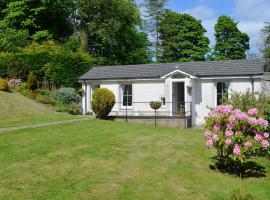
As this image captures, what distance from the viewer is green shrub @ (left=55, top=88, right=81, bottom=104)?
32.1 metres

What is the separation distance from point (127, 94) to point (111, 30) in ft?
65.0

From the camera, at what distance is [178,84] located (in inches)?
1115

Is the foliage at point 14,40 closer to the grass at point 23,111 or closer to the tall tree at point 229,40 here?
the grass at point 23,111

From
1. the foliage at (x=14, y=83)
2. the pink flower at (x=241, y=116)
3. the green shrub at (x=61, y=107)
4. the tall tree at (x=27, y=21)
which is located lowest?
the pink flower at (x=241, y=116)

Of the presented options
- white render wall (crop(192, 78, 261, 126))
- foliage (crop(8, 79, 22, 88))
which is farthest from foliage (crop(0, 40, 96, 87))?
white render wall (crop(192, 78, 261, 126))

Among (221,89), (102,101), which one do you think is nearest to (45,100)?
(102,101)

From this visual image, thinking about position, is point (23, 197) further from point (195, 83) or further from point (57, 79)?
point (57, 79)

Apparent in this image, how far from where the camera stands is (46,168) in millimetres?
11758

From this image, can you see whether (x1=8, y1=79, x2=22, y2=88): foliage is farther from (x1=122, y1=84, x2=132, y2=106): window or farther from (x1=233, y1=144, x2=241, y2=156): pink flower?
(x1=233, y1=144, x2=241, y2=156): pink flower

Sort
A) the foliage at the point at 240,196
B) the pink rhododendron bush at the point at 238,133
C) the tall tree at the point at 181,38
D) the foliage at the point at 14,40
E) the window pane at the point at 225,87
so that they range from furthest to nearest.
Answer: the tall tree at the point at 181,38 → the foliage at the point at 14,40 → the window pane at the point at 225,87 → the pink rhododendron bush at the point at 238,133 → the foliage at the point at 240,196

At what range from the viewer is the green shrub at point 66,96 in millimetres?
32100

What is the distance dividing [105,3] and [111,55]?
7352 millimetres

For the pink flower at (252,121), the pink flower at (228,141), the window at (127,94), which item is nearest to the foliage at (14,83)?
the window at (127,94)

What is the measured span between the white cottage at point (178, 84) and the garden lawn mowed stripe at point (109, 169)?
8.93 metres
